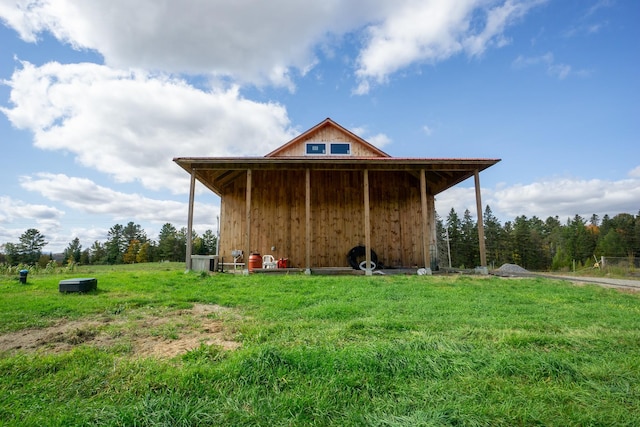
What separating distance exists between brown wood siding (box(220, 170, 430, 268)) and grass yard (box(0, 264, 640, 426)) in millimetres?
7887

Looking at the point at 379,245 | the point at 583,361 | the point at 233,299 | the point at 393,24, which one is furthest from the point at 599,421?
the point at 379,245

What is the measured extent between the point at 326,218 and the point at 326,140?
13.5 ft

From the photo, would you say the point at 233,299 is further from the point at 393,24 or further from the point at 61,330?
the point at 393,24

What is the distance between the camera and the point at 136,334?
3.54 m

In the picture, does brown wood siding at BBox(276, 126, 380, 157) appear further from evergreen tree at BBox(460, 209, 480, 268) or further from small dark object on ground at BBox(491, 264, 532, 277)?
evergreen tree at BBox(460, 209, 480, 268)

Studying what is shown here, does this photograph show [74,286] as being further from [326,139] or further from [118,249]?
[118,249]

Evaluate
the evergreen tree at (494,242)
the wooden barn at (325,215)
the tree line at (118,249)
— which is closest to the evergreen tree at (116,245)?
the tree line at (118,249)

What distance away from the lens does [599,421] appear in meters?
1.79

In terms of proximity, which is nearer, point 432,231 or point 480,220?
point 480,220

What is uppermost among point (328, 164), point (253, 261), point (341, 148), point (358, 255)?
point (341, 148)

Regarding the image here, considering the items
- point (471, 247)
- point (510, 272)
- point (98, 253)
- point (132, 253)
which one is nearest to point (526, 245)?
point (471, 247)

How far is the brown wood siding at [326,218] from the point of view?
12.8 m

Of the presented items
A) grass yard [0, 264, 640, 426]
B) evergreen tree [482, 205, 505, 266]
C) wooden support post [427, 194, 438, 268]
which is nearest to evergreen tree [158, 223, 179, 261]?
wooden support post [427, 194, 438, 268]

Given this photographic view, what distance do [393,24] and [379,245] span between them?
8144 mm
